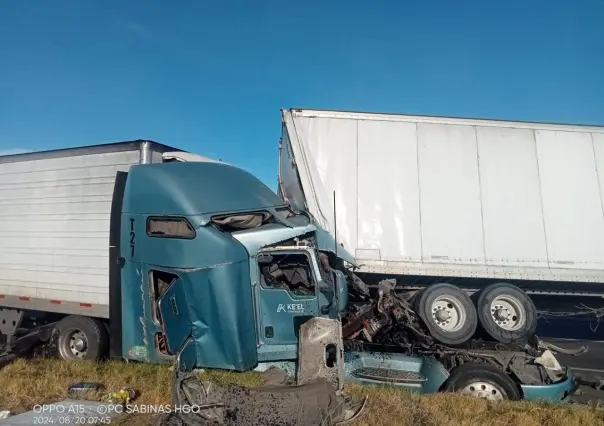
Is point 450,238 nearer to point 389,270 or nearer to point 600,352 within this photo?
point 389,270

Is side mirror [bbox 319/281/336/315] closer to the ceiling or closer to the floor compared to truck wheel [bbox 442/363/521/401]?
closer to the ceiling

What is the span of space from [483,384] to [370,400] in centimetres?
175

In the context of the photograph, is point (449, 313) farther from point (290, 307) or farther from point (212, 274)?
point (212, 274)

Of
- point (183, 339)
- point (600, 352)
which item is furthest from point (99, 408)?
point (600, 352)

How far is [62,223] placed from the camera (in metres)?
6.47

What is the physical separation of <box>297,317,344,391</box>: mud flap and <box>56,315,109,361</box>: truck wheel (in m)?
3.14

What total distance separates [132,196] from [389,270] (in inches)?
172

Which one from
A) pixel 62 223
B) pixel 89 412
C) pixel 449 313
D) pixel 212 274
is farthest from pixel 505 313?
pixel 62 223

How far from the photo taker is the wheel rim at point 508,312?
703 cm

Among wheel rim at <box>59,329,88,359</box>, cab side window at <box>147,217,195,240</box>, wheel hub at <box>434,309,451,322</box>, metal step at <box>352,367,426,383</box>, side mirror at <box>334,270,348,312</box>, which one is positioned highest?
cab side window at <box>147,217,195,240</box>

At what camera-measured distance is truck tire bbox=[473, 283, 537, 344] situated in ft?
22.5

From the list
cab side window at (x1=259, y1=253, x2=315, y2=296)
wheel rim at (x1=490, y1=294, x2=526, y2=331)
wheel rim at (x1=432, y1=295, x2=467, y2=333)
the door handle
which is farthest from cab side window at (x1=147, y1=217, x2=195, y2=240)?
wheel rim at (x1=490, y1=294, x2=526, y2=331)

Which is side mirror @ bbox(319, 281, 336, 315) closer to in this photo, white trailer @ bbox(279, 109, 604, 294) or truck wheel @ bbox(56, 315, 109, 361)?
white trailer @ bbox(279, 109, 604, 294)

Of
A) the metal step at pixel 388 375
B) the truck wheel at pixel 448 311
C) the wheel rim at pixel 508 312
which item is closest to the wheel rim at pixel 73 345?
the metal step at pixel 388 375
